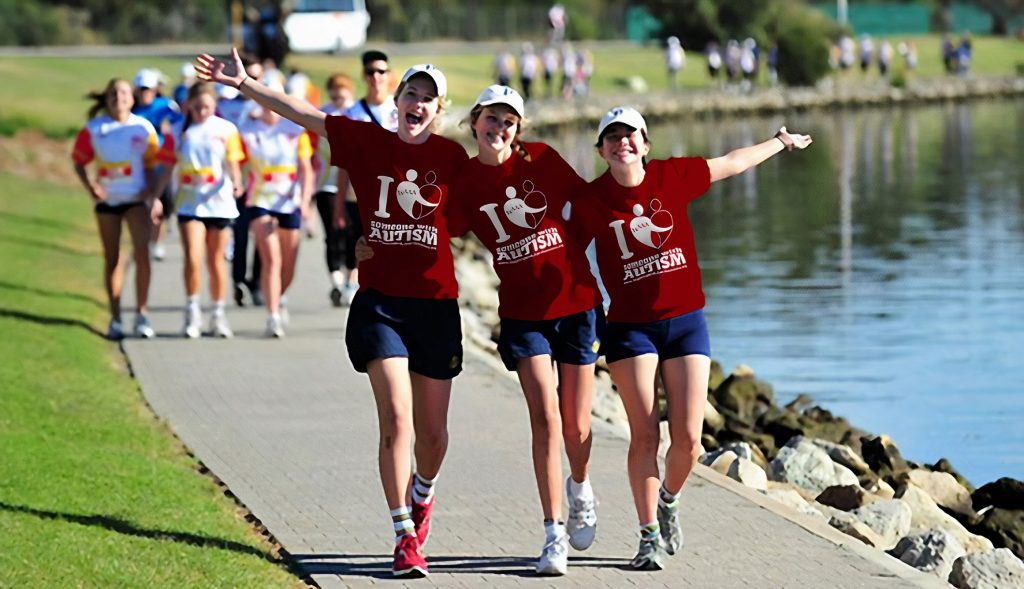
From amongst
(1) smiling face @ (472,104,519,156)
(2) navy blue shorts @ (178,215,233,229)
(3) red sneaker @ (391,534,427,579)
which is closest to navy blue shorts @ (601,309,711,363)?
(1) smiling face @ (472,104,519,156)

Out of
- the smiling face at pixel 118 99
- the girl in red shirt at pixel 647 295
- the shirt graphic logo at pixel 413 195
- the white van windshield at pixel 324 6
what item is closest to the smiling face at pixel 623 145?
the girl in red shirt at pixel 647 295

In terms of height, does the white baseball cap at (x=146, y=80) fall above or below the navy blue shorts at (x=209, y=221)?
above

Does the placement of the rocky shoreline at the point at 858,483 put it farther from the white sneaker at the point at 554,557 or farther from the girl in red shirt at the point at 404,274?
the girl in red shirt at the point at 404,274

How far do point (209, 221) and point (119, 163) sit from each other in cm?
82

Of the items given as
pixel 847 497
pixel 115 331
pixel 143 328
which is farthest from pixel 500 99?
pixel 115 331

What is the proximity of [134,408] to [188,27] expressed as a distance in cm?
7424

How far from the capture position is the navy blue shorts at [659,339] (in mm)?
8609

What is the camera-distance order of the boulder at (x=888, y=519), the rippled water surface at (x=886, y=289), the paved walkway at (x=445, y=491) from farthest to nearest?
the rippled water surface at (x=886, y=289)
the boulder at (x=888, y=519)
the paved walkway at (x=445, y=491)

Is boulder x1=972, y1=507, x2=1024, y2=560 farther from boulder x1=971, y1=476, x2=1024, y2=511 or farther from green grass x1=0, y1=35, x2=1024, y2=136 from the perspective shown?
green grass x1=0, y1=35, x2=1024, y2=136

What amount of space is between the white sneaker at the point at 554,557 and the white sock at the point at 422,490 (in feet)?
1.83

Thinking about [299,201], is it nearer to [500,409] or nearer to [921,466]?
[500,409]

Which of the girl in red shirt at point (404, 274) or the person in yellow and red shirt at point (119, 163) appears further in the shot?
the person in yellow and red shirt at point (119, 163)

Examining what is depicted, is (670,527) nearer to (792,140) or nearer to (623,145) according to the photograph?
(623,145)

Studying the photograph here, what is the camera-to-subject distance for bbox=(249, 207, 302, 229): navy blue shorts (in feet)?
52.9
